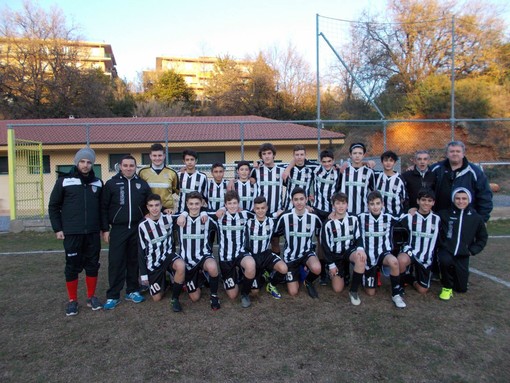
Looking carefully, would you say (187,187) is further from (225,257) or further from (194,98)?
(194,98)

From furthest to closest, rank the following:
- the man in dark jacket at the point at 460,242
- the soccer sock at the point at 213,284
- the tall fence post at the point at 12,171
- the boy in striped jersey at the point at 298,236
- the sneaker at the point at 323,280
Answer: the tall fence post at the point at 12,171, the sneaker at the point at 323,280, the boy in striped jersey at the point at 298,236, the man in dark jacket at the point at 460,242, the soccer sock at the point at 213,284

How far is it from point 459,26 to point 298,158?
18463 millimetres

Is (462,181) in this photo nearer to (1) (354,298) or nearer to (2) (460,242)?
(2) (460,242)

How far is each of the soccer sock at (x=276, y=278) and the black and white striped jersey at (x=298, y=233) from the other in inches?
7.7

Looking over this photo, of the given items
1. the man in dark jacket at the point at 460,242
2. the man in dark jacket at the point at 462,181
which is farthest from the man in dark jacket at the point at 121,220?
the man in dark jacket at the point at 462,181

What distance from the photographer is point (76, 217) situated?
3.91 meters

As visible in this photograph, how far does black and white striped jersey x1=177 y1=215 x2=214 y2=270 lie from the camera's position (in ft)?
14.2

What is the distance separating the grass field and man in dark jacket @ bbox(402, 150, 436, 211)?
1.28 m

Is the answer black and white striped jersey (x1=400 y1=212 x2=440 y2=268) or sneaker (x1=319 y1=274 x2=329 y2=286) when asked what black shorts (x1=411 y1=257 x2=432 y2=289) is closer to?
black and white striped jersey (x1=400 y1=212 x2=440 y2=268)

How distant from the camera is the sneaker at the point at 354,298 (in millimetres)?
4031

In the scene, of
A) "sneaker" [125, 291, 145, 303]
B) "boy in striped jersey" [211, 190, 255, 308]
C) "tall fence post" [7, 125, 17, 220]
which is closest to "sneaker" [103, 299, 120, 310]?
"sneaker" [125, 291, 145, 303]

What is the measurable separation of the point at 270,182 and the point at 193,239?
1.39 meters

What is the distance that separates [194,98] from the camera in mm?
33594

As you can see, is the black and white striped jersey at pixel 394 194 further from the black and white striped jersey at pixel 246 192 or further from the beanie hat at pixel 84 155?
the beanie hat at pixel 84 155
